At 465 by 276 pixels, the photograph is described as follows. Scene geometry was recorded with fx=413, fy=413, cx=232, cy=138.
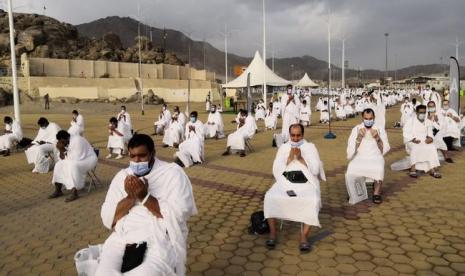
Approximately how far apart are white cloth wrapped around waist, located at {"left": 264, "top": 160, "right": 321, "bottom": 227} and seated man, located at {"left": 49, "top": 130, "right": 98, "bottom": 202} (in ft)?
14.1

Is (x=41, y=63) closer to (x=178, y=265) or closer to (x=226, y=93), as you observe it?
(x=226, y=93)

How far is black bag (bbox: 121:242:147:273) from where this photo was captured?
3.06 meters

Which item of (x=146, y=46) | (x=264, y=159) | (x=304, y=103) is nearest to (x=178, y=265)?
(x=264, y=159)

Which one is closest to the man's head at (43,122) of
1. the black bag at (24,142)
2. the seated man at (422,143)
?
the black bag at (24,142)

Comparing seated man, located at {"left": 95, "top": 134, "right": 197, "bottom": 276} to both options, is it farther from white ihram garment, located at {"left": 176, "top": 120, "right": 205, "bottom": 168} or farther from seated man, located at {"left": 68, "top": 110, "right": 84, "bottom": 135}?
seated man, located at {"left": 68, "top": 110, "right": 84, "bottom": 135}

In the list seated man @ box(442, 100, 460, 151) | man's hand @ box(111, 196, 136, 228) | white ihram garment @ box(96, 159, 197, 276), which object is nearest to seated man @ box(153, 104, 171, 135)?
seated man @ box(442, 100, 460, 151)

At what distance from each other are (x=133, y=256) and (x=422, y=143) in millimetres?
7354

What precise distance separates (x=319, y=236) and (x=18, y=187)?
22.2 ft

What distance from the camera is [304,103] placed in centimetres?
2275

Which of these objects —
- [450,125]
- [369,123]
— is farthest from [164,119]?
[369,123]

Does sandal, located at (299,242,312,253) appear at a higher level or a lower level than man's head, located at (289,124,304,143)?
lower

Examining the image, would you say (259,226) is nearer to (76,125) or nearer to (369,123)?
(369,123)

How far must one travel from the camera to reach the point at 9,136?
13.6 m

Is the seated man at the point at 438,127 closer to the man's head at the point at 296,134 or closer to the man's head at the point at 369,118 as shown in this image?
the man's head at the point at 369,118
